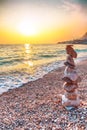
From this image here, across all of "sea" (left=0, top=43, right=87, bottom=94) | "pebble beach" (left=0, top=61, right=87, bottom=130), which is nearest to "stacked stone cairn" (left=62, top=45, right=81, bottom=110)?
"pebble beach" (left=0, top=61, right=87, bottom=130)

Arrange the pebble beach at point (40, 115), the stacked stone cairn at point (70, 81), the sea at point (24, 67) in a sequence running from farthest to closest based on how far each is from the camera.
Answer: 1. the sea at point (24, 67)
2. the stacked stone cairn at point (70, 81)
3. the pebble beach at point (40, 115)

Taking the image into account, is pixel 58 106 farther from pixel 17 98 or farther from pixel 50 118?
pixel 17 98

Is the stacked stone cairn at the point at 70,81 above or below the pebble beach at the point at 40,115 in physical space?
above

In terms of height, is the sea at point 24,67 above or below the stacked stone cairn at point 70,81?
Answer: below

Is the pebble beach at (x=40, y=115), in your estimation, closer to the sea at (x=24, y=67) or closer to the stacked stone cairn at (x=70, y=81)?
the stacked stone cairn at (x=70, y=81)

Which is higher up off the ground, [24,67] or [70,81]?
[70,81]

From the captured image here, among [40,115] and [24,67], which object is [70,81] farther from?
[24,67]

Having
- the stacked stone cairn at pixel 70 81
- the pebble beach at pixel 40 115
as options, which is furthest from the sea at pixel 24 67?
the stacked stone cairn at pixel 70 81

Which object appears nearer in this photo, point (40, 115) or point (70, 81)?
point (40, 115)

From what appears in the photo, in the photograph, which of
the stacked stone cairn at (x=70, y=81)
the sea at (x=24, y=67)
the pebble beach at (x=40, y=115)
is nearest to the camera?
the pebble beach at (x=40, y=115)

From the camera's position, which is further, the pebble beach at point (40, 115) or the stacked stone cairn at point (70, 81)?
the stacked stone cairn at point (70, 81)

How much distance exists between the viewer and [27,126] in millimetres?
6145

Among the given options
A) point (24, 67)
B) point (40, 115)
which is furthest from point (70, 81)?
point (24, 67)

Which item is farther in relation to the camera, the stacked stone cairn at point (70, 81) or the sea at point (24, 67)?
the sea at point (24, 67)
